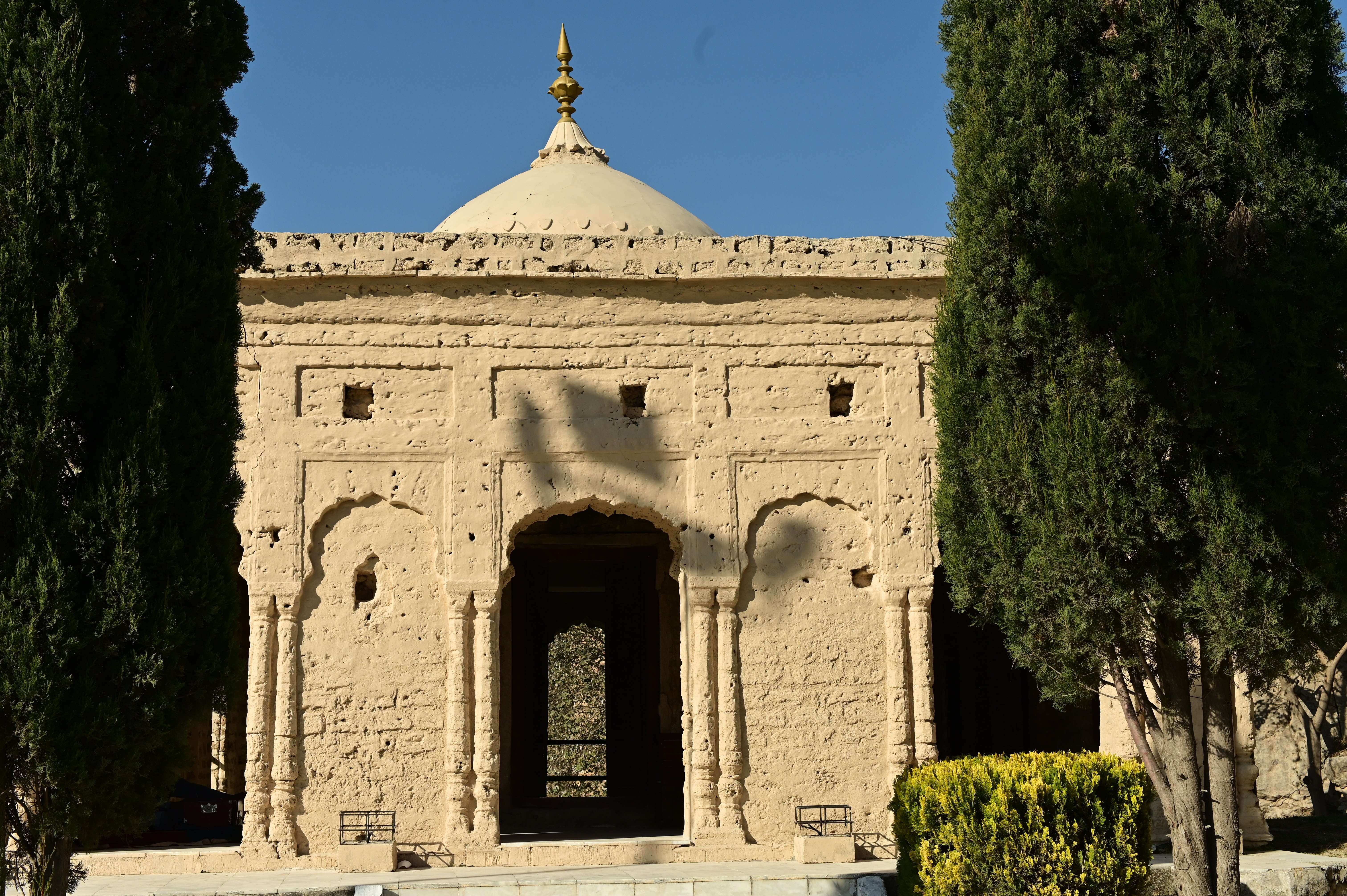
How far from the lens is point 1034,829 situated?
8.32 metres

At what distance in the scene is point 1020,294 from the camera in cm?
844

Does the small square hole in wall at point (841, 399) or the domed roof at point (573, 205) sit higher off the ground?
the domed roof at point (573, 205)

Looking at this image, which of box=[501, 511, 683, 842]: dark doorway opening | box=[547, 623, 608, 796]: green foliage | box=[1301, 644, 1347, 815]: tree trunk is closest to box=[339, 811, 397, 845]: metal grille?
box=[501, 511, 683, 842]: dark doorway opening

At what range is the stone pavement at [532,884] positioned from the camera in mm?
9523

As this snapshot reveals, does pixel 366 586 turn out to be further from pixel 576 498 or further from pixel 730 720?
pixel 730 720

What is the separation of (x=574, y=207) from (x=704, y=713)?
5.43 metres

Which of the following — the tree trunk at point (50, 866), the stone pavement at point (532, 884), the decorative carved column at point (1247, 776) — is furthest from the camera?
the decorative carved column at point (1247, 776)

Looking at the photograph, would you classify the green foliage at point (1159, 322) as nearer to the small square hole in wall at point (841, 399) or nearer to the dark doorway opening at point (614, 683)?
the small square hole in wall at point (841, 399)

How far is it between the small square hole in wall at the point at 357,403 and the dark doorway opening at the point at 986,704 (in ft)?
18.6

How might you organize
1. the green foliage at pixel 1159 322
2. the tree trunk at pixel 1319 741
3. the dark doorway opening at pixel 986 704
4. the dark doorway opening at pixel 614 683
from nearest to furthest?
the green foliage at pixel 1159 322 < the dark doorway opening at pixel 986 704 < the dark doorway opening at pixel 614 683 < the tree trunk at pixel 1319 741

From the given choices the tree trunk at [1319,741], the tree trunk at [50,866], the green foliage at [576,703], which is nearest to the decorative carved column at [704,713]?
the tree trunk at [50,866]

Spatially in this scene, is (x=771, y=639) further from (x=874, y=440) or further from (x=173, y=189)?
(x=173, y=189)

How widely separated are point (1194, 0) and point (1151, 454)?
2702 mm

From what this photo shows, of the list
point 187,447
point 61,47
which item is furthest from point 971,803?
point 61,47
